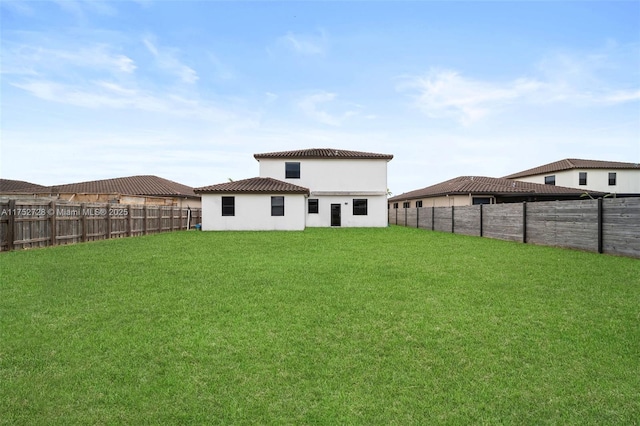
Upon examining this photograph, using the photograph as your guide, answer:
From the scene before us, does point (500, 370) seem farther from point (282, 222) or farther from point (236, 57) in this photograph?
point (282, 222)

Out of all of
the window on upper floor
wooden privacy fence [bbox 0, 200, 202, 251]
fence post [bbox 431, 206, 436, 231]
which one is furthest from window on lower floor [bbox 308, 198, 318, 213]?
wooden privacy fence [bbox 0, 200, 202, 251]

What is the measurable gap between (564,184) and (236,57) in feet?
134

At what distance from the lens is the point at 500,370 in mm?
3691

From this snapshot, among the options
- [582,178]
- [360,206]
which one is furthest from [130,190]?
[582,178]

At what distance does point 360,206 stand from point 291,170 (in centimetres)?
674

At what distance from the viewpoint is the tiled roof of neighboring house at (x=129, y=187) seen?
34909 mm

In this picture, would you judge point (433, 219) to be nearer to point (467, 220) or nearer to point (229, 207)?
point (467, 220)

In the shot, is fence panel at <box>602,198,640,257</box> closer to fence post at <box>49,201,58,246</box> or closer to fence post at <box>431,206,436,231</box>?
fence post at <box>431,206,436,231</box>

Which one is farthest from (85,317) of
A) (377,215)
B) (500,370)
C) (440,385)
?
(377,215)

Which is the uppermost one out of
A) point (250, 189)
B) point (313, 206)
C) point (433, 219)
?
point (250, 189)

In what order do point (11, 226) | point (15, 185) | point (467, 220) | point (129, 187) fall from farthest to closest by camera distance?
point (15, 185)
point (129, 187)
point (467, 220)
point (11, 226)

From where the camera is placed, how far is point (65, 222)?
1550 centimetres

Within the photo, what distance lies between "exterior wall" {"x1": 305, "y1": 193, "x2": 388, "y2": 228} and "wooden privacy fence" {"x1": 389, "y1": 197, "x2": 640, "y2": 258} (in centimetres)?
887

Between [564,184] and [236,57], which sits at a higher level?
[236,57]
